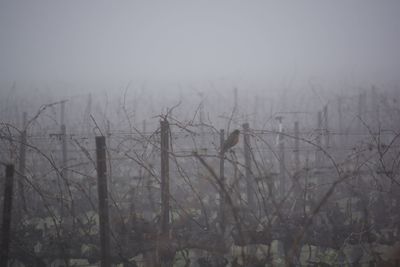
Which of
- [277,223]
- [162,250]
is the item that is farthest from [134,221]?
[277,223]

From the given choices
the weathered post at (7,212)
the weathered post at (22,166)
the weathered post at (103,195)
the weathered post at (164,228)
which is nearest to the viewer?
the weathered post at (7,212)

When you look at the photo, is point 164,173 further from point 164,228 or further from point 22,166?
point 22,166

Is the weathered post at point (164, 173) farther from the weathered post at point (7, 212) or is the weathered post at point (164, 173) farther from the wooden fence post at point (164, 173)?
the weathered post at point (7, 212)

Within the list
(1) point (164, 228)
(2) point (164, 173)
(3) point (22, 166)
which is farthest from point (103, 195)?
(3) point (22, 166)

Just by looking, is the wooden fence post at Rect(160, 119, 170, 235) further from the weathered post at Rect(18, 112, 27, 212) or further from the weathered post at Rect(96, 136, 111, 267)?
the weathered post at Rect(18, 112, 27, 212)

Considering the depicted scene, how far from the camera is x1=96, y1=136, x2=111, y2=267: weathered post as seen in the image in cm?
298

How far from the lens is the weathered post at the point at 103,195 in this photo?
2984 mm

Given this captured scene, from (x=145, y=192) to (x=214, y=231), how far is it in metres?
3.23

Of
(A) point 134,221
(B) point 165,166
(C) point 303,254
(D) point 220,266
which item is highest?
(B) point 165,166

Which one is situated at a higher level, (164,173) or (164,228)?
(164,173)

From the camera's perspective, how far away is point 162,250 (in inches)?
134

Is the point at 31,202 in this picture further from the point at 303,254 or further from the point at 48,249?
the point at 303,254

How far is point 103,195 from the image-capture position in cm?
304

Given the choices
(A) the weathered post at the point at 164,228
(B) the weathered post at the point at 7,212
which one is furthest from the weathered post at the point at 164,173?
(B) the weathered post at the point at 7,212
